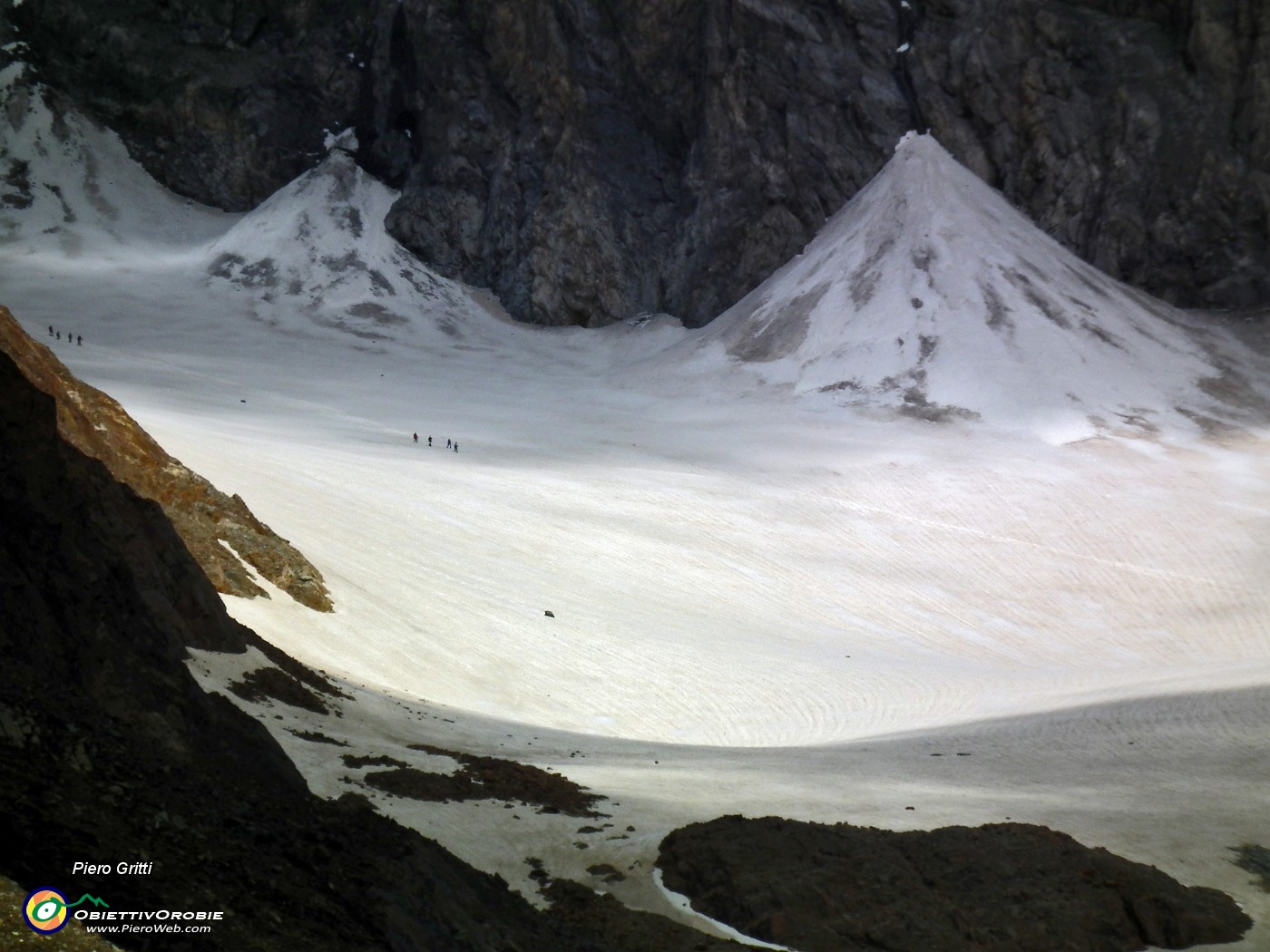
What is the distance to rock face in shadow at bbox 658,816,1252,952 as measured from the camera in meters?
8.07

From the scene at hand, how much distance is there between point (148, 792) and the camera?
575 centimetres

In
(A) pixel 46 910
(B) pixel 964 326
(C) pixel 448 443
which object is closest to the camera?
(A) pixel 46 910

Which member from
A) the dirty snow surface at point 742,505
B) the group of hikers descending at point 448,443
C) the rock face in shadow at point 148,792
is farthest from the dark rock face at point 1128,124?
the rock face in shadow at point 148,792

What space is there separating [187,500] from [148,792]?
1272 cm

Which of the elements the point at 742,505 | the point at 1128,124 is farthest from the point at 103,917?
the point at 1128,124

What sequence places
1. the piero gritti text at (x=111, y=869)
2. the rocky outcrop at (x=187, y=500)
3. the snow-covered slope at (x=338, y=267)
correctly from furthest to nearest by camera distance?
1. the snow-covered slope at (x=338, y=267)
2. the rocky outcrop at (x=187, y=500)
3. the piero gritti text at (x=111, y=869)

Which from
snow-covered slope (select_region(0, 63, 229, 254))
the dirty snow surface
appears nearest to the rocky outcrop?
the dirty snow surface

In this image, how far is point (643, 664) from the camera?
20469 mm

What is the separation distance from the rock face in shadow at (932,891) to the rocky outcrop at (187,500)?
27.3ft

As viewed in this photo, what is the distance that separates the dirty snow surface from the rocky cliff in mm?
2760

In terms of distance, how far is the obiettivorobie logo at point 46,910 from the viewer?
445 centimetres

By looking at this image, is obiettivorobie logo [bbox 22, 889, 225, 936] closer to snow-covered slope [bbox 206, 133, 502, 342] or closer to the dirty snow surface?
the dirty snow surface

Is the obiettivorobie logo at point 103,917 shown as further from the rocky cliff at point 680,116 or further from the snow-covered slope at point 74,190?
the snow-covered slope at point 74,190

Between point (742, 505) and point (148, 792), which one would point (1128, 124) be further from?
point (148, 792)
